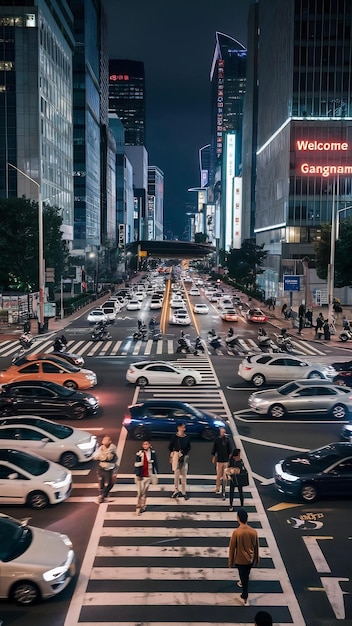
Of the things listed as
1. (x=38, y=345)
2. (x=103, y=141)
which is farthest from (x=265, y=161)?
(x=38, y=345)

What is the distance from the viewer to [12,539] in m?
10.9

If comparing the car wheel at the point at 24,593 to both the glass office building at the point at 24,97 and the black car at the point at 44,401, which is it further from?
the glass office building at the point at 24,97

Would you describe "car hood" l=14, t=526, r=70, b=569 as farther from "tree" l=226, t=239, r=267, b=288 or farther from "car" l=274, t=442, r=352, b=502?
"tree" l=226, t=239, r=267, b=288

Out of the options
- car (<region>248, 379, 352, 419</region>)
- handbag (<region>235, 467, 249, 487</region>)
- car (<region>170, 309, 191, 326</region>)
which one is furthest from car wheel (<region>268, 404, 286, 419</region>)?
car (<region>170, 309, 191, 326</region>)

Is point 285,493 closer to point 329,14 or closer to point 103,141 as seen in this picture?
point 329,14

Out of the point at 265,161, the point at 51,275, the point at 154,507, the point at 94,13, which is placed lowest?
the point at 154,507

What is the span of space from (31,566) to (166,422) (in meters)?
9.96

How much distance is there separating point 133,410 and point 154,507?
584 cm

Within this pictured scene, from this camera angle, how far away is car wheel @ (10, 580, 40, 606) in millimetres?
10227

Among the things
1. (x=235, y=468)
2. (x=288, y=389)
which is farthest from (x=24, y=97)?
(x=235, y=468)

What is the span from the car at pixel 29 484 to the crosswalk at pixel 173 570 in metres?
1.21

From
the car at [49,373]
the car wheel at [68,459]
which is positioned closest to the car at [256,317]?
the car at [49,373]

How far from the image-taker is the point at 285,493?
15.1m

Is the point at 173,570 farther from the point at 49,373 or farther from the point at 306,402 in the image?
the point at 49,373
